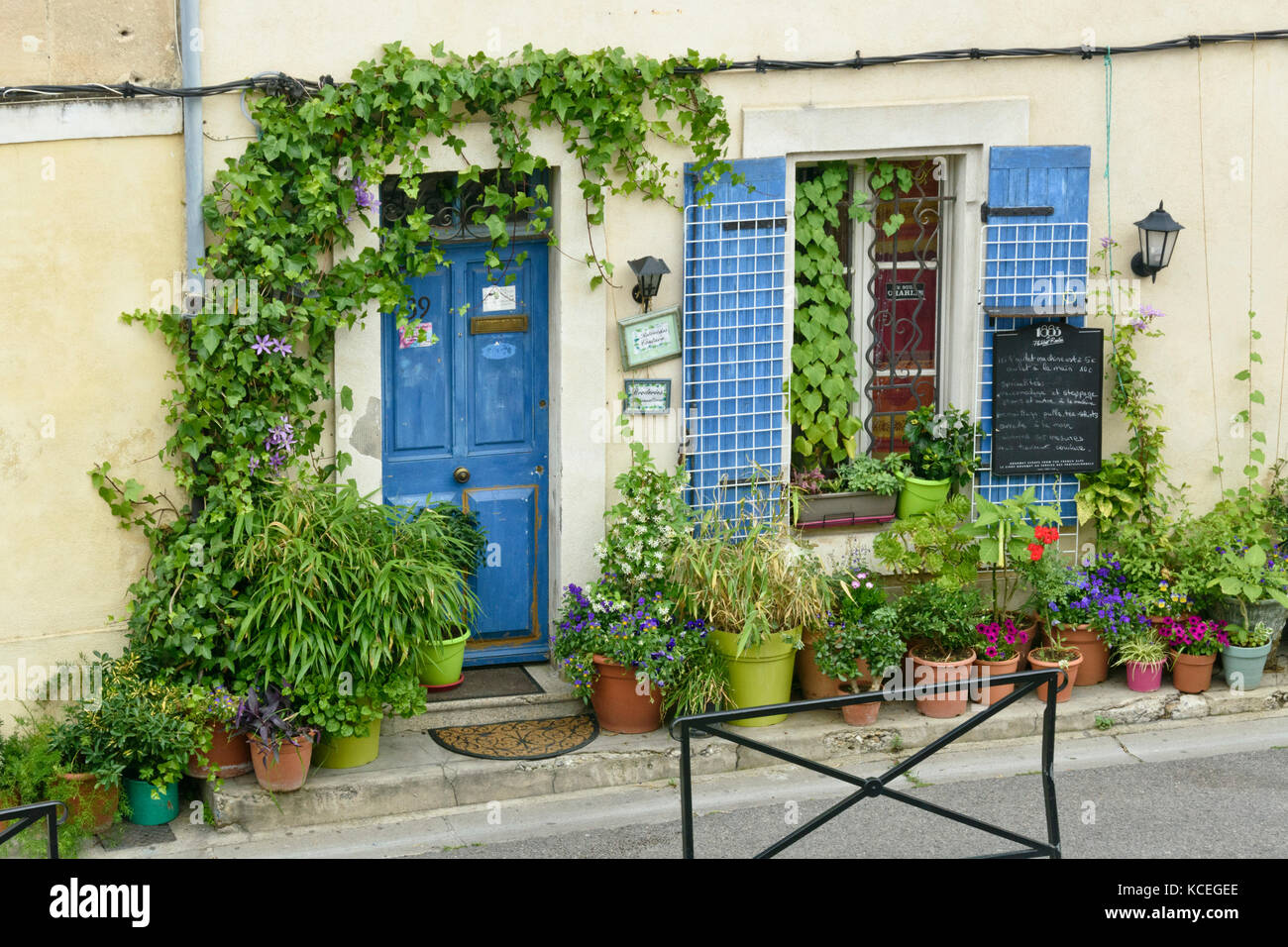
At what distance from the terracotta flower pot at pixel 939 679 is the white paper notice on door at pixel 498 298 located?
287 cm

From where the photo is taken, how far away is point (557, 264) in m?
7.55

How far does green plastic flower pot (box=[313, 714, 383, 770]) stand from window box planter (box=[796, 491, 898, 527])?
104 inches

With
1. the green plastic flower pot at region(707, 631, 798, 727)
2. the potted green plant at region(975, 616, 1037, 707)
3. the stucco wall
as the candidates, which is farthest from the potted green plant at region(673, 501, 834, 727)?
the potted green plant at region(975, 616, 1037, 707)

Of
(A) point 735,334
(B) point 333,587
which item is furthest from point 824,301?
(B) point 333,587

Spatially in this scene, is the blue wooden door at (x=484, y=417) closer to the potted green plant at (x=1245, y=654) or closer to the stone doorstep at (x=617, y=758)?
the stone doorstep at (x=617, y=758)

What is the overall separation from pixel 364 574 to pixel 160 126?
2.29 metres

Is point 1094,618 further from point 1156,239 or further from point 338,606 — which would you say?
point 338,606

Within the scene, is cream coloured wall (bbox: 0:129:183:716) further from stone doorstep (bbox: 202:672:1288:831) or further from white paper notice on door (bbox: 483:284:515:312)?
white paper notice on door (bbox: 483:284:515:312)

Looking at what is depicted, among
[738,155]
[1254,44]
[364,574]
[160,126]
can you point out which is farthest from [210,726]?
[1254,44]

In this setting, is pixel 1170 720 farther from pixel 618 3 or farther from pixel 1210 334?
pixel 618 3

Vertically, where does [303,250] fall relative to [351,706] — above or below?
above

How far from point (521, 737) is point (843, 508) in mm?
2263

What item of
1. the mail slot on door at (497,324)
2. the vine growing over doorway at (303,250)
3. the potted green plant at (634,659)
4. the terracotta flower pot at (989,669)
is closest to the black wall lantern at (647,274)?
the vine growing over doorway at (303,250)

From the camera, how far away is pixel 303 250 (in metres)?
6.93
